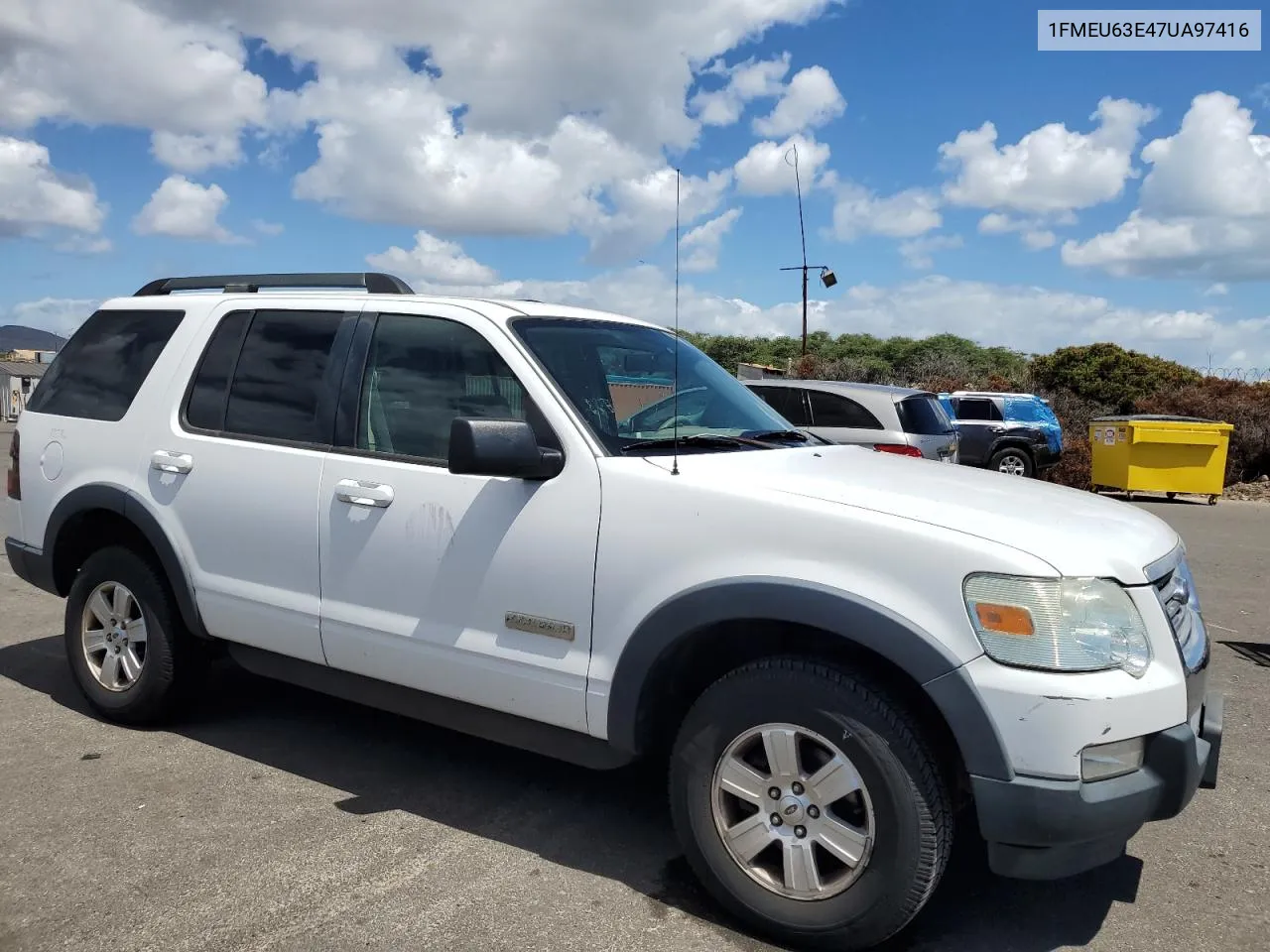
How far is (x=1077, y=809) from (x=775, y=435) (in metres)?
1.78

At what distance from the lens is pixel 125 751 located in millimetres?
4340

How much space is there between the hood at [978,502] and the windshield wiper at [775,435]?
0.62 ft

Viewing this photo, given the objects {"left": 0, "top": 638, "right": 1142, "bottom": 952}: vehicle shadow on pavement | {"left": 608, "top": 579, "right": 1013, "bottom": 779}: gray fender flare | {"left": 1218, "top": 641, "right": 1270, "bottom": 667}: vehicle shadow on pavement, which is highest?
{"left": 608, "top": 579, "right": 1013, "bottom": 779}: gray fender flare

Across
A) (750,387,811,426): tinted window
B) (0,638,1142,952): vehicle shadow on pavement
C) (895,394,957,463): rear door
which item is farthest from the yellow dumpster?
(0,638,1142,952): vehicle shadow on pavement

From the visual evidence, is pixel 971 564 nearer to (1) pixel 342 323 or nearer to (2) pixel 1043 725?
(2) pixel 1043 725

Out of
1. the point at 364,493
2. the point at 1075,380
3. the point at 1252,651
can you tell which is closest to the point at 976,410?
the point at 1252,651

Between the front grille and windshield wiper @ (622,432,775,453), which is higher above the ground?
windshield wiper @ (622,432,775,453)

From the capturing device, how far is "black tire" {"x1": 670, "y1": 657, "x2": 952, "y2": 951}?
2695mm

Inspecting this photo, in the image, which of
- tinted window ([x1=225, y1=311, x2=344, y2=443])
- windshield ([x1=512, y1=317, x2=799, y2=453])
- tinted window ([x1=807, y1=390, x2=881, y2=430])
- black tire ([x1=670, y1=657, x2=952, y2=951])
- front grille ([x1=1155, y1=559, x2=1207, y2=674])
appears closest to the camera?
black tire ([x1=670, y1=657, x2=952, y2=951])

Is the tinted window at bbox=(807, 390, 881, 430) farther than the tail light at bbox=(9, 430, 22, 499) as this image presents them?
→ Yes

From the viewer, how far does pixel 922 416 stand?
1028 cm

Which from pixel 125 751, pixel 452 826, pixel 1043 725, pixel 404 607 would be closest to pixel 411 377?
pixel 404 607

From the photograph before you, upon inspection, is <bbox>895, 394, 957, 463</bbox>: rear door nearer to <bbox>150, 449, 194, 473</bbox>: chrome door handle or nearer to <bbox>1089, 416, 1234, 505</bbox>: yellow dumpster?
<bbox>150, 449, 194, 473</bbox>: chrome door handle

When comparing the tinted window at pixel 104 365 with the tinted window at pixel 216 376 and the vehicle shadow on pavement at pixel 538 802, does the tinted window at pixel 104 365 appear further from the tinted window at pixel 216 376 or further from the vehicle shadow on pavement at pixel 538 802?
the vehicle shadow on pavement at pixel 538 802
